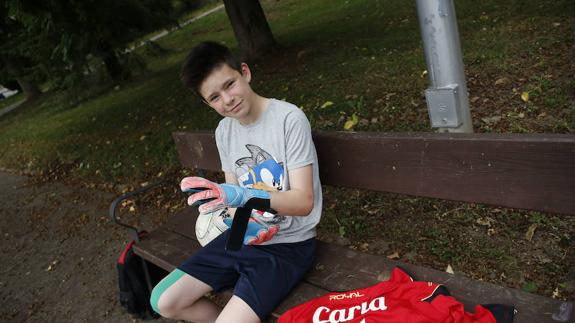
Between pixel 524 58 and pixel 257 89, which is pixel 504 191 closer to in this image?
pixel 524 58

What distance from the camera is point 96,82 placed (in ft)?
26.5

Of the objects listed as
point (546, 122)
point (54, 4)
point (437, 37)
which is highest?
point (54, 4)

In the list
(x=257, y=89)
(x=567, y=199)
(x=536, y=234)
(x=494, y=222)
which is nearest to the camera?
(x=567, y=199)

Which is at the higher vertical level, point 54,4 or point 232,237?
point 54,4

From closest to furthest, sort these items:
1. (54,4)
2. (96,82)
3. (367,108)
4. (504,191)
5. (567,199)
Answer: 1. (567,199)
2. (504,191)
3. (367,108)
4. (54,4)
5. (96,82)

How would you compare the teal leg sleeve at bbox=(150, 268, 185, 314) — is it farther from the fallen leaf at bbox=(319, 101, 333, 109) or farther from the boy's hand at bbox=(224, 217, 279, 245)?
the fallen leaf at bbox=(319, 101, 333, 109)

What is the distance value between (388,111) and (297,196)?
2.48 m

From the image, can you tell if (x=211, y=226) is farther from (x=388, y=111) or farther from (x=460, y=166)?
(x=388, y=111)

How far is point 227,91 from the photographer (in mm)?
2102

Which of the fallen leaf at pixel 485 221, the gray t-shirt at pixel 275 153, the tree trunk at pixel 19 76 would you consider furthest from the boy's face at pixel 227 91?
the tree trunk at pixel 19 76

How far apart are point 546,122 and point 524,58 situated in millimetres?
1254

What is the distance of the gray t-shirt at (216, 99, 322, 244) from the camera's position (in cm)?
209

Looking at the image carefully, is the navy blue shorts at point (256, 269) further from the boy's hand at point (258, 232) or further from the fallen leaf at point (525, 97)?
the fallen leaf at point (525, 97)

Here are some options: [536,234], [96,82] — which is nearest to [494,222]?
[536,234]
